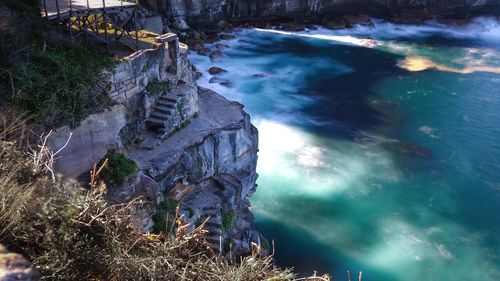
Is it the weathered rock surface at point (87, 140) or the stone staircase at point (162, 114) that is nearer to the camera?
the weathered rock surface at point (87, 140)

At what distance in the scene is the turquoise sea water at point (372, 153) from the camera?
18.1 m

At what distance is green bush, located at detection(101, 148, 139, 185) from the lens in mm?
12500

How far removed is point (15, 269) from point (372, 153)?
2129cm

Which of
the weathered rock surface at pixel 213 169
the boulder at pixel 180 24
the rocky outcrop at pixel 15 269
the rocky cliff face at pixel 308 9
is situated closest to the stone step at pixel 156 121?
the weathered rock surface at pixel 213 169

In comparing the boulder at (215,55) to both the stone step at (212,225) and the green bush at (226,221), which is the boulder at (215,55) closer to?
the green bush at (226,221)

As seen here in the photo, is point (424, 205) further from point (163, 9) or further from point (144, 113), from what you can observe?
point (163, 9)

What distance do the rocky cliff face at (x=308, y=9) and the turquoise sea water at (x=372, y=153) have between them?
7.84 feet

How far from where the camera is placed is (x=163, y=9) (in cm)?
3538

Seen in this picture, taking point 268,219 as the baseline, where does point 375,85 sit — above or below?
above

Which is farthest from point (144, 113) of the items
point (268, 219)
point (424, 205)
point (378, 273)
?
point (424, 205)

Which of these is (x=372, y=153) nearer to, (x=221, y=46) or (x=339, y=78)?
(x=339, y=78)

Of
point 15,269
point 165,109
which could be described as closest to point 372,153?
point 165,109

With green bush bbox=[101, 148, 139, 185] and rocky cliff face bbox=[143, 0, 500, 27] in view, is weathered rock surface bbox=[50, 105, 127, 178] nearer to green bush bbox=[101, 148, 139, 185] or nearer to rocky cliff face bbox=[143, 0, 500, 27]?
green bush bbox=[101, 148, 139, 185]

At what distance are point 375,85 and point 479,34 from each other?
17381 mm
